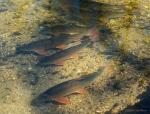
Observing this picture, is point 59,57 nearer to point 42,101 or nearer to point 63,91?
point 63,91

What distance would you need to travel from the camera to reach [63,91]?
22.9 ft

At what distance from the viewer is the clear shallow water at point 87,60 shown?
7.03 m

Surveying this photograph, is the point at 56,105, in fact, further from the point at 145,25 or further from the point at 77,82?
the point at 145,25

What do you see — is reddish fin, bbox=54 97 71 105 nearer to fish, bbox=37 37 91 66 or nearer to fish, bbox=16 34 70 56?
fish, bbox=37 37 91 66

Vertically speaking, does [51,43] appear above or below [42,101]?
above

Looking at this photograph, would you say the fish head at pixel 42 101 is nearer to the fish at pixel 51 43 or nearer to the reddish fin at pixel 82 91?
the reddish fin at pixel 82 91

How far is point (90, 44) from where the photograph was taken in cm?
886

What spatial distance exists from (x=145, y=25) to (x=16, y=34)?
3409 millimetres

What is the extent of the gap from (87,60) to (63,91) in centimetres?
157

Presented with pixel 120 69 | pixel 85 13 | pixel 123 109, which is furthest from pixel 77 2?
pixel 123 109

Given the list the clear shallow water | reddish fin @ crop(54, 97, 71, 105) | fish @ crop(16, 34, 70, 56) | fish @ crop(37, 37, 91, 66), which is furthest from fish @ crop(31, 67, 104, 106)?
fish @ crop(16, 34, 70, 56)

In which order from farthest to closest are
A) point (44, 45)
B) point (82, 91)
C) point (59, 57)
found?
point (44, 45), point (59, 57), point (82, 91)

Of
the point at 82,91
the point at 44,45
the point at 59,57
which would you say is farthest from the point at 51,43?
the point at 82,91

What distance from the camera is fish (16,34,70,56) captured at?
27.9ft
